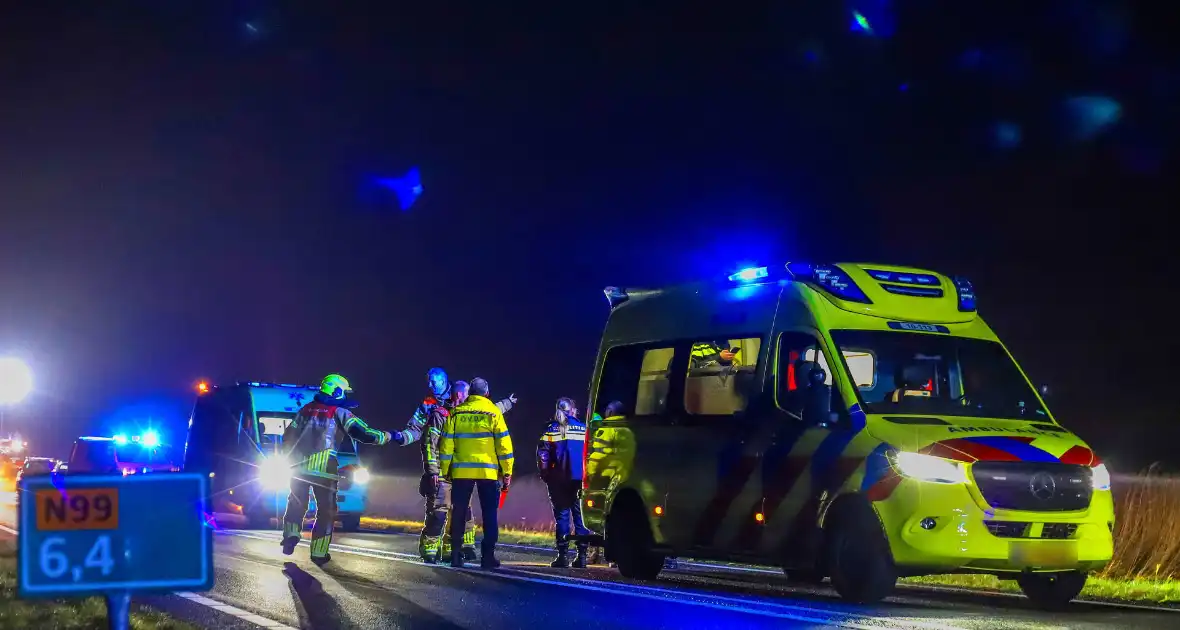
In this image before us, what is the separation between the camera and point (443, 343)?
6469 centimetres

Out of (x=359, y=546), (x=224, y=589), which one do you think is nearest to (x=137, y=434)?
(x=359, y=546)

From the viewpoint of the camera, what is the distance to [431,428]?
570 inches

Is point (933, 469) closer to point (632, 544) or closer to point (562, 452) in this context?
point (632, 544)

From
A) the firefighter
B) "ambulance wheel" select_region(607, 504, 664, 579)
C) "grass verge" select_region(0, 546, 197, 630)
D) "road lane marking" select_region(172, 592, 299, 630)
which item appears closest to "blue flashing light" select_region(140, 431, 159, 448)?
"ambulance wheel" select_region(607, 504, 664, 579)

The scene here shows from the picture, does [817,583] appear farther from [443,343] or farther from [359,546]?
[443,343]

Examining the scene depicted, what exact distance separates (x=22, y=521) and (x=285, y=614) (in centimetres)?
448

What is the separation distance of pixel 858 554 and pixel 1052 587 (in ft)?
5.12

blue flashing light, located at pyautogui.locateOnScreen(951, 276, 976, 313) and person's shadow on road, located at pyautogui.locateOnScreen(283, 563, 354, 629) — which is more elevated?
blue flashing light, located at pyautogui.locateOnScreen(951, 276, 976, 313)

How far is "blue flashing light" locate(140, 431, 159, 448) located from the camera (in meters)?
25.3

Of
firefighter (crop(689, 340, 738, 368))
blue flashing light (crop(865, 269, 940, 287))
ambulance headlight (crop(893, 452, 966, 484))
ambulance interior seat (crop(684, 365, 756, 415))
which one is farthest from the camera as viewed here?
firefighter (crop(689, 340, 738, 368))

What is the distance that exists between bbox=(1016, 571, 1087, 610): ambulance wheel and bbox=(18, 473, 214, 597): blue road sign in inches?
263

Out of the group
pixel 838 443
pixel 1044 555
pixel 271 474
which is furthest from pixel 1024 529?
pixel 271 474

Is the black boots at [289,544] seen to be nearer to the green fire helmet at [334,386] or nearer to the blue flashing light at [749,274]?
the green fire helmet at [334,386]

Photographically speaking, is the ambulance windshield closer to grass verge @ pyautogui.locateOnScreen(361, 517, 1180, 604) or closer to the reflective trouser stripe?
grass verge @ pyautogui.locateOnScreen(361, 517, 1180, 604)
